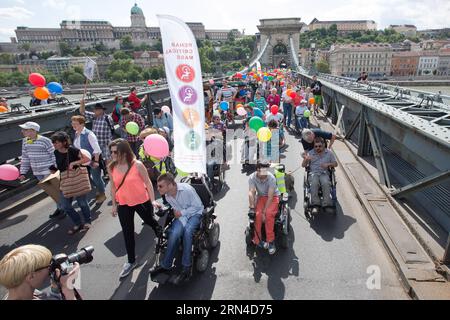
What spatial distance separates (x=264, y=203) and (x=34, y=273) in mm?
3107

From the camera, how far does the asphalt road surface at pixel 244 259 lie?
11.6ft

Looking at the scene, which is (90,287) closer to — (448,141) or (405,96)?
(448,141)

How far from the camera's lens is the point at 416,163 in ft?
17.7

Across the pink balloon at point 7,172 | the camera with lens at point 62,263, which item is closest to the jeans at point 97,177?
the pink balloon at point 7,172

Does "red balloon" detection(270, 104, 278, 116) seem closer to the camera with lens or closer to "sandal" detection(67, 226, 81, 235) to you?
"sandal" detection(67, 226, 81, 235)

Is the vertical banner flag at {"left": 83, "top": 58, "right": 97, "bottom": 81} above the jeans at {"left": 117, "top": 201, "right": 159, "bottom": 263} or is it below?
above

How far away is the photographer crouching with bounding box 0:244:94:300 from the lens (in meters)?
1.86

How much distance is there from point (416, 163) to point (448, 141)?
76.0 inches

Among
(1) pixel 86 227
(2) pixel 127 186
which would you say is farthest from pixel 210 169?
(2) pixel 127 186

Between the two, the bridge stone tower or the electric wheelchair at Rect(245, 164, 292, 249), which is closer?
the electric wheelchair at Rect(245, 164, 292, 249)

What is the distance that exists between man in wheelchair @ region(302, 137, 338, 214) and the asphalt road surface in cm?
38

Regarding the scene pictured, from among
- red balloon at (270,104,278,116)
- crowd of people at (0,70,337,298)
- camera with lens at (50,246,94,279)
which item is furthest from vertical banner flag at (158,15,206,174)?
red balloon at (270,104,278,116)

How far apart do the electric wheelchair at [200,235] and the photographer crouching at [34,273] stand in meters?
1.58
